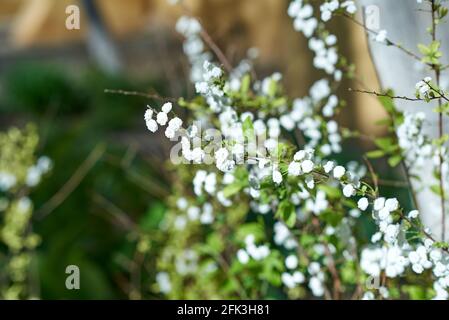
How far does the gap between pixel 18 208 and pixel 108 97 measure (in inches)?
245

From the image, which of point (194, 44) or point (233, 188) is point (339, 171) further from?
point (194, 44)

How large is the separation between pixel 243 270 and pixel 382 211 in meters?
1.09

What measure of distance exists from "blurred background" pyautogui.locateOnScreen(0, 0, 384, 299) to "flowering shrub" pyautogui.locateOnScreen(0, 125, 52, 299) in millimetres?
125

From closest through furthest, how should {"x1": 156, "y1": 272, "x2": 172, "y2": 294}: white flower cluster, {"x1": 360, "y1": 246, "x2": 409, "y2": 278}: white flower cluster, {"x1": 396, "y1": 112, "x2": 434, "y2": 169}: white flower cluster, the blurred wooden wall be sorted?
1. {"x1": 360, "y1": 246, "x2": 409, "y2": 278}: white flower cluster
2. {"x1": 396, "y1": 112, "x2": 434, "y2": 169}: white flower cluster
3. {"x1": 156, "y1": 272, "x2": 172, "y2": 294}: white flower cluster
4. the blurred wooden wall

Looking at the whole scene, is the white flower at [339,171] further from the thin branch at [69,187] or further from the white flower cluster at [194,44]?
the thin branch at [69,187]

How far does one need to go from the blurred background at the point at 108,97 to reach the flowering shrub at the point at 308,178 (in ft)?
1.85

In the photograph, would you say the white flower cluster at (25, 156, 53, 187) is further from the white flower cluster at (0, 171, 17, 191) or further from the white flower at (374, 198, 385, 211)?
the white flower at (374, 198, 385, 211)

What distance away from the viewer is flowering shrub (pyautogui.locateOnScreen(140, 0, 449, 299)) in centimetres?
153

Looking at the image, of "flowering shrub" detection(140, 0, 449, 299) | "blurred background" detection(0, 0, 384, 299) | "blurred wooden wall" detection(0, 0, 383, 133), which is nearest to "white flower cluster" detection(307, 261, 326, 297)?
"flowering shrub" detection(140, 0, 449, 299)

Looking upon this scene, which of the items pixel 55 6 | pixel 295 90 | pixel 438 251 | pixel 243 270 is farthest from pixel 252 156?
pixel 55 6

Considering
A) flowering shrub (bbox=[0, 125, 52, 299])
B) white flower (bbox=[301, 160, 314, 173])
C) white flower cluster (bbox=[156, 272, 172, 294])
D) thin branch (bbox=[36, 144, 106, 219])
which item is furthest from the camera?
thin branch (bbox=[36, 144, 106, 219])

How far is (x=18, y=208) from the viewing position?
10.3 ft

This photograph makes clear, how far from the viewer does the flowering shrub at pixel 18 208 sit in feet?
9.96

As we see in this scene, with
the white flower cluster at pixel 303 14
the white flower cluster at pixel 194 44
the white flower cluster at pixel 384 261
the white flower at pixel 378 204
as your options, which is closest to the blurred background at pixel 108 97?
the white flower cluster at pixel 194 44
